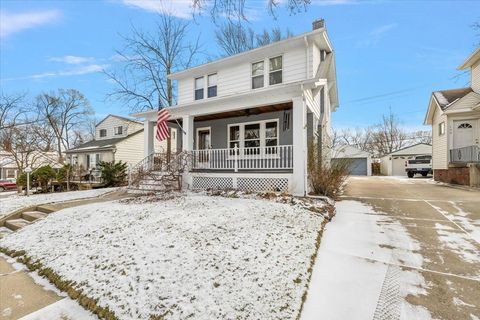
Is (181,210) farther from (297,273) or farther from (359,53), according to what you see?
(359,53)

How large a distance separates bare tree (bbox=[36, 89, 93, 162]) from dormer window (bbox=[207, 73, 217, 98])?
27.6m

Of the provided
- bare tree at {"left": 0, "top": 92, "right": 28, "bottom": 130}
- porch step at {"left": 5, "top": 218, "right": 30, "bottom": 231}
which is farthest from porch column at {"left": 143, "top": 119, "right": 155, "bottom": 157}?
bare tree at {"left": 0, "top": 92, "right": 28, "bottom": 130}

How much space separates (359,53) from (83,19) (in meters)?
14.7

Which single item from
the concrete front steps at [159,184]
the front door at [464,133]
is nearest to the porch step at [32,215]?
the concrete front steps at [159,184]

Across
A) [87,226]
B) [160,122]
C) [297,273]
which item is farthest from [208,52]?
[297,273]

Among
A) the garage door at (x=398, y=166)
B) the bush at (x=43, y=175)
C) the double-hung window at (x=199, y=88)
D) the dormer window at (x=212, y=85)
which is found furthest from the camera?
the garage door at (x=398, y=166)

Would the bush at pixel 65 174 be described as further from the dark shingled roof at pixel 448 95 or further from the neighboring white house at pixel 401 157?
the neighboring white house at pixel 401 157

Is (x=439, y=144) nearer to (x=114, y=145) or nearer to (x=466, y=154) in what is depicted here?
(x=466, y=154)

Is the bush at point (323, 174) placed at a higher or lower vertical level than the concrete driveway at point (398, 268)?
higher

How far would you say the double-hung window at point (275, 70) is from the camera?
11.2m

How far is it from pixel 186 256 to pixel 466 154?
15642 millimetres

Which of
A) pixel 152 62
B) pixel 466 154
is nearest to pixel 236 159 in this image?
pixel 466 154

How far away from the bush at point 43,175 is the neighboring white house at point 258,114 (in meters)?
7.47

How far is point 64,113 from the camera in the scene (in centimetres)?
3394
